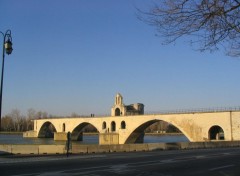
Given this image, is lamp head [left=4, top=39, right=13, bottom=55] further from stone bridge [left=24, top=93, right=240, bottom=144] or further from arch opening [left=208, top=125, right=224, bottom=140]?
arch opening [left=208, top=125, right=224, bottom=140]

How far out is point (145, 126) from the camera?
293 ft

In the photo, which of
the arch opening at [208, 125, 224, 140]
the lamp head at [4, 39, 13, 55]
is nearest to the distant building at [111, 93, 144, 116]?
the arch opening at [208, 125, 224, 140]

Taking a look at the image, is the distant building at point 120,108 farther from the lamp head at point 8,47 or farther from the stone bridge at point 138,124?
the lamp head at point 8,47

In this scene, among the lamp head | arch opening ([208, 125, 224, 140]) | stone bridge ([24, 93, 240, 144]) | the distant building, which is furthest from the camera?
the distant building

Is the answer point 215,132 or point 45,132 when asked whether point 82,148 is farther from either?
point 45,132

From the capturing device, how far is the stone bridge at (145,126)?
A: 63.1 meters

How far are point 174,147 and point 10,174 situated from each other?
23.2 metres

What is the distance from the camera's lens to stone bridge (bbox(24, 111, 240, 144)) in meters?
63.1

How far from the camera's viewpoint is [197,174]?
14.5 metres

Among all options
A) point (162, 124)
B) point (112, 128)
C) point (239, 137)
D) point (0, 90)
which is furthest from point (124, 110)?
point (0, 90)

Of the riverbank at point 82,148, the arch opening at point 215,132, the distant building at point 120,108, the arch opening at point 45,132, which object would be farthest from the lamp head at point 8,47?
the arch opening at point 45,132

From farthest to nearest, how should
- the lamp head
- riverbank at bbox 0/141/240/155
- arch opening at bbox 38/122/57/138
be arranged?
1. arch opening at bbox 38/122/57/138
2. riverbank at bbox 0/141/240/155
3. the lamp head

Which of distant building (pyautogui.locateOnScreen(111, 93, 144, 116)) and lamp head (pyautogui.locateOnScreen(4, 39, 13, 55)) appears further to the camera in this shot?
distant building (pyautogui.locateOnScreen(111, 93, 144, 116))

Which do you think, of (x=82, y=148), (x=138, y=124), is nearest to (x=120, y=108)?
(x=138, y=124)
